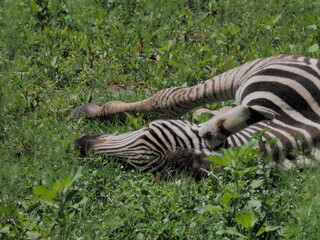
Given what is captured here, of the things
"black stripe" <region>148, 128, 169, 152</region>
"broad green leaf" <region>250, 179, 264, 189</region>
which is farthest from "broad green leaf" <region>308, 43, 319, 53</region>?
"broad green leaf" <region>250, 179, 264, 189</region>

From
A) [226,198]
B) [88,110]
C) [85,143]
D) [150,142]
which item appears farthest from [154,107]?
[226,198]

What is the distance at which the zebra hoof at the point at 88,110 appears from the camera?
249 inches

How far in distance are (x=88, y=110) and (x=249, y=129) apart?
1899mm

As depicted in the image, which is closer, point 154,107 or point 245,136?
point 245,136

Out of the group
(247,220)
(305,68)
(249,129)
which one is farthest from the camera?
(305,68)

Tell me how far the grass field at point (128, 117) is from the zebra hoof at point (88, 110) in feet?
0.32

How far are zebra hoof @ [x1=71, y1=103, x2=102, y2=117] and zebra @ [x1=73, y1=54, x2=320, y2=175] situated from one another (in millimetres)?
937

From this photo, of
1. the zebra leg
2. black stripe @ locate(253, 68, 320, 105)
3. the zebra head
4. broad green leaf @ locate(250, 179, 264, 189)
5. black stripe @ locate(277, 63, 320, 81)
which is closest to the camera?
broad green leaf @ locate(250, 179, 264, 189)

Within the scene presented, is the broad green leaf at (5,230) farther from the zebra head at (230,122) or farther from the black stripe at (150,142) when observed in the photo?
the zebra head at (230,122)

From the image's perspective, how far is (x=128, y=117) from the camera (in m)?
6.11

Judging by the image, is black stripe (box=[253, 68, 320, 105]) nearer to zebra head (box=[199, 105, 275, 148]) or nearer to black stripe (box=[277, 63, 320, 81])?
black stripe (box=[277, 63, 320, 81])

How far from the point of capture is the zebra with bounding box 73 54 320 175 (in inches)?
188

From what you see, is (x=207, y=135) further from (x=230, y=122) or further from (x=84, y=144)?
(x=84, y=144)

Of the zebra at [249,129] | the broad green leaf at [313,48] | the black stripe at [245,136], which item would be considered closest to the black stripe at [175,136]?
the zebra at [249,129]
